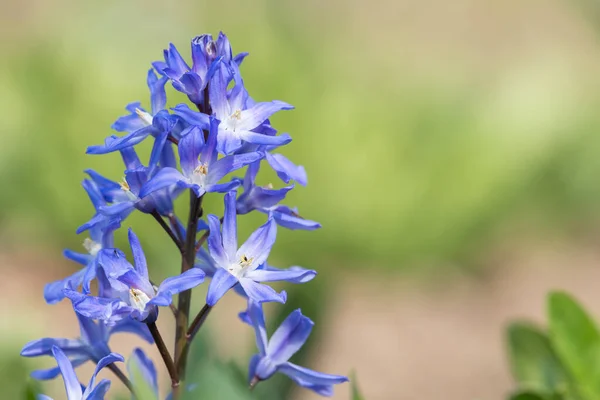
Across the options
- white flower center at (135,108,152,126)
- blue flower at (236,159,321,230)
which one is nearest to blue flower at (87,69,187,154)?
white flower center at (135,108,152,126)

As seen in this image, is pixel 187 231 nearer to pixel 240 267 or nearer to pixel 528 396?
pixel 240 267

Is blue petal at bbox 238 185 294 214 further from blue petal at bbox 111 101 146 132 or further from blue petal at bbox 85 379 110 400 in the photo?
blue petal at bbox 85 379 110 400

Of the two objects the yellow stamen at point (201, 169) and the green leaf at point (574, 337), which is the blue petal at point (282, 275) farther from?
the green leaf at point (574, 337)

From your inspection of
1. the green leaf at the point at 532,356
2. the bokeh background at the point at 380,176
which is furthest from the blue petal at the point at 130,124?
the bokeh background at the point at 380,176

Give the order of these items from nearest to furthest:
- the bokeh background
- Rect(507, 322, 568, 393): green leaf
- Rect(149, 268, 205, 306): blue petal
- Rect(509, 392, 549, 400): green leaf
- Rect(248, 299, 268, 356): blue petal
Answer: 1. Rect(149, 268, 205, 306): blue petal
2. Rect(248, 299, 268, 356): blue petal
3. Rect(509, 392, 549, 400): green leaf
4. Rect(507, 322, 568, 393): green leaf
5. the bokeh background

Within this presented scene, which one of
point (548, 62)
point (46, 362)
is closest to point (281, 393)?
point (46, 362)

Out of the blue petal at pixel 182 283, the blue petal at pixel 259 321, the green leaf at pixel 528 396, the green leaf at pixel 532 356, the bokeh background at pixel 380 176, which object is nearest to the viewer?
the blue petal at pixel 182 283
